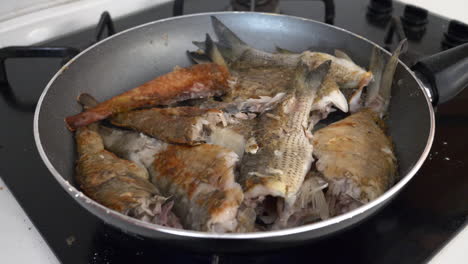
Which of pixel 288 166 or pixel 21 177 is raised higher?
pixel 288 166

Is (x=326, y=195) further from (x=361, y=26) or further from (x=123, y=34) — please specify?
(x=361, y=26)

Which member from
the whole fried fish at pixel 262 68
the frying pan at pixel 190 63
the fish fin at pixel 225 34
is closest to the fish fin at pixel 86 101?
the frying pan at pixel 190 63

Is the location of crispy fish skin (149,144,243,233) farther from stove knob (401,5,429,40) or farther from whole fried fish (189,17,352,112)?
stove knob (401,5,429,40)

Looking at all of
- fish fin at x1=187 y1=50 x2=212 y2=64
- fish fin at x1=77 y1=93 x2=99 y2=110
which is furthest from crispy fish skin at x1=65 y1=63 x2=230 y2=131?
fish fin at x1=187 y1=50 x2=212 y2=64

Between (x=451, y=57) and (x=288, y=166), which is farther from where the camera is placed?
(x=451, y=57)

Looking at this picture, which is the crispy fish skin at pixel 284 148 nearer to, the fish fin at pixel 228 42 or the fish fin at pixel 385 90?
the fish fin at pixel 385 90

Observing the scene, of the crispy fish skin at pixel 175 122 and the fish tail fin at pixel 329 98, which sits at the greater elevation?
the fish tail fin at pixel 329 98

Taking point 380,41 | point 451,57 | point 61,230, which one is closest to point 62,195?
point 61,230
